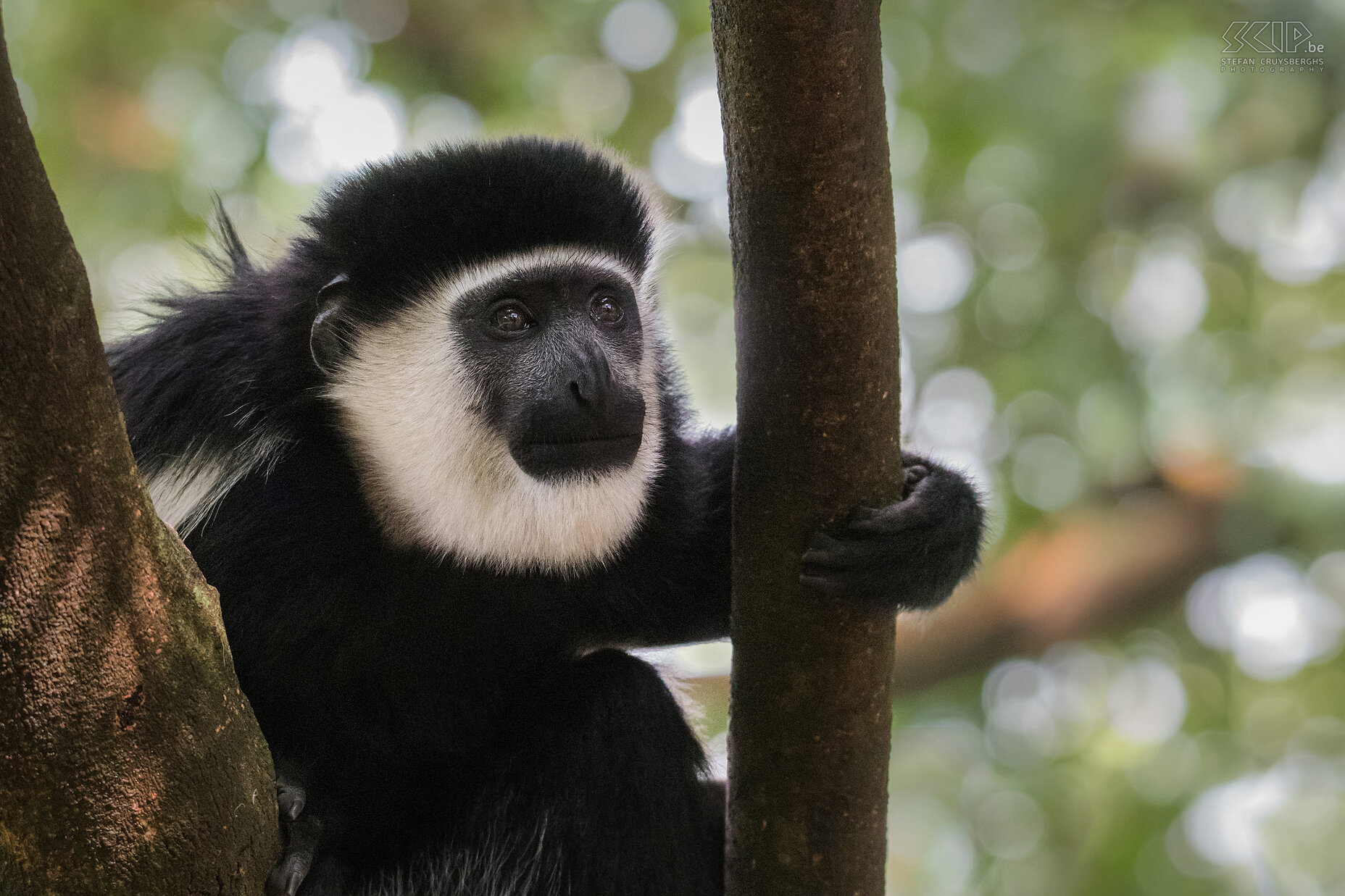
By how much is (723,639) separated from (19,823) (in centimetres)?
158

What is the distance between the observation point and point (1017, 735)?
16.5 feet

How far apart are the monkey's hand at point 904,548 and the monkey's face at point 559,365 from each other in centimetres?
51

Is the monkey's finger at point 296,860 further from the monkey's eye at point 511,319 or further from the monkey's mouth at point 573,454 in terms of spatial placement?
the monkey's eye at point 511,319

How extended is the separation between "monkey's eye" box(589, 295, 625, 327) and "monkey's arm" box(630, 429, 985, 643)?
0.33 m

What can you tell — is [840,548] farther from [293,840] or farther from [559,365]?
[293,840]

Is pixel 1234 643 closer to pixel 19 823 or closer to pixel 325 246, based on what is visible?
pixel 325 246

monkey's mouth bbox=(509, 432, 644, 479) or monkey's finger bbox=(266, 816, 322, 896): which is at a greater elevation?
monkey's mouth bbox=(509, 432, 644, 479)

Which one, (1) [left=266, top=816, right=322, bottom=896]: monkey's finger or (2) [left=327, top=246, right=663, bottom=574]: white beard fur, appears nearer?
(1) [left=266, top=816, right=322, bottom=896]: monkey's finger

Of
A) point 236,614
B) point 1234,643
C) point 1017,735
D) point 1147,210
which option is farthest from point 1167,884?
point 236,614

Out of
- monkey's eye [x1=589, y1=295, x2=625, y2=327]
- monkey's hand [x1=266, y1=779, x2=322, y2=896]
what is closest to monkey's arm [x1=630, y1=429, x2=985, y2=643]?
monkey's eye [x1=589, y1=295, x2=625, y2=327]

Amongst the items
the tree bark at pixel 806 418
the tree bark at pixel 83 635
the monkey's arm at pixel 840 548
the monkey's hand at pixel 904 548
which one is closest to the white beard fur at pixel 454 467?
the monkey's arm at pixel 840 548

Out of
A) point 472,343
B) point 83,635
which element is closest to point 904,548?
point 472,343

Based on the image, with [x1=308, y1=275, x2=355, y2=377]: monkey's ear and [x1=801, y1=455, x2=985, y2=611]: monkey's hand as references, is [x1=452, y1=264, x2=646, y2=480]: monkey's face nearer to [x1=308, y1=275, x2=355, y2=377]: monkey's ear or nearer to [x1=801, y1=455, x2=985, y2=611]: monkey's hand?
[x1=308, y1=275, x2=355, y2=377]: monkey's ear

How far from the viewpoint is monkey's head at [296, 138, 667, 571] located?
2174mm
